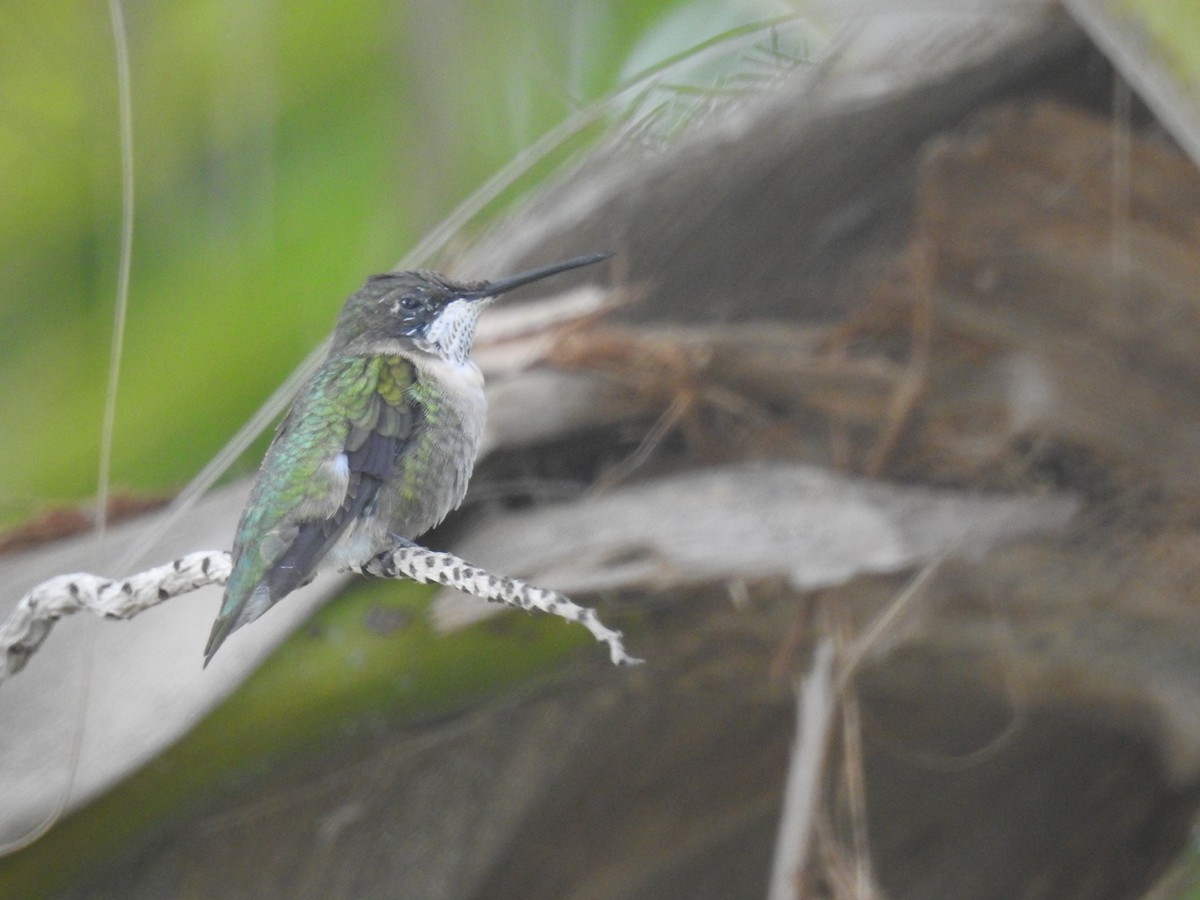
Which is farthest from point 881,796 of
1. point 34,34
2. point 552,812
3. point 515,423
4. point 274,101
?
point 34,34

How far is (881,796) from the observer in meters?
2.31

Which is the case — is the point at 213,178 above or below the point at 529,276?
below

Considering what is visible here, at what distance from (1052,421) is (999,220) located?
33 cm

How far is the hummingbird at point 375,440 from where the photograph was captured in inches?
32.8

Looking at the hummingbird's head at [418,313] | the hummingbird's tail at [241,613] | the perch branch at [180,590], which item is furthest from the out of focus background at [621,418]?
the hummingbird's tail at [241,613]

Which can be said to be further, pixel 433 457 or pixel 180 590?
pixel 433 457

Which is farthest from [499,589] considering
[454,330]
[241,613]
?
[454,330]

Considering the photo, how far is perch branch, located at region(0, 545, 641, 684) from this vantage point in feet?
1.94

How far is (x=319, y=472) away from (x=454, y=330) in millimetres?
194

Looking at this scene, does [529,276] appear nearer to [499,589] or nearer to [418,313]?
[418,313]

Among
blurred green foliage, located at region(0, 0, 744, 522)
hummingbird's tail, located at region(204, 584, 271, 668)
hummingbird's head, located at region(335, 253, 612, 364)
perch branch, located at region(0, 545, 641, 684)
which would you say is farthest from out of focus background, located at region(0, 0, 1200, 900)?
hummingbird's tail, located at region(204, 584, 271, 668)

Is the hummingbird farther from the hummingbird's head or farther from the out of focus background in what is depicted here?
the out of focus background

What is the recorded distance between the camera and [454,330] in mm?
1014

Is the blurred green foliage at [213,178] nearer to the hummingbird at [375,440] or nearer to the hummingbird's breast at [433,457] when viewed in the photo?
the hummingbird at [375,440]
